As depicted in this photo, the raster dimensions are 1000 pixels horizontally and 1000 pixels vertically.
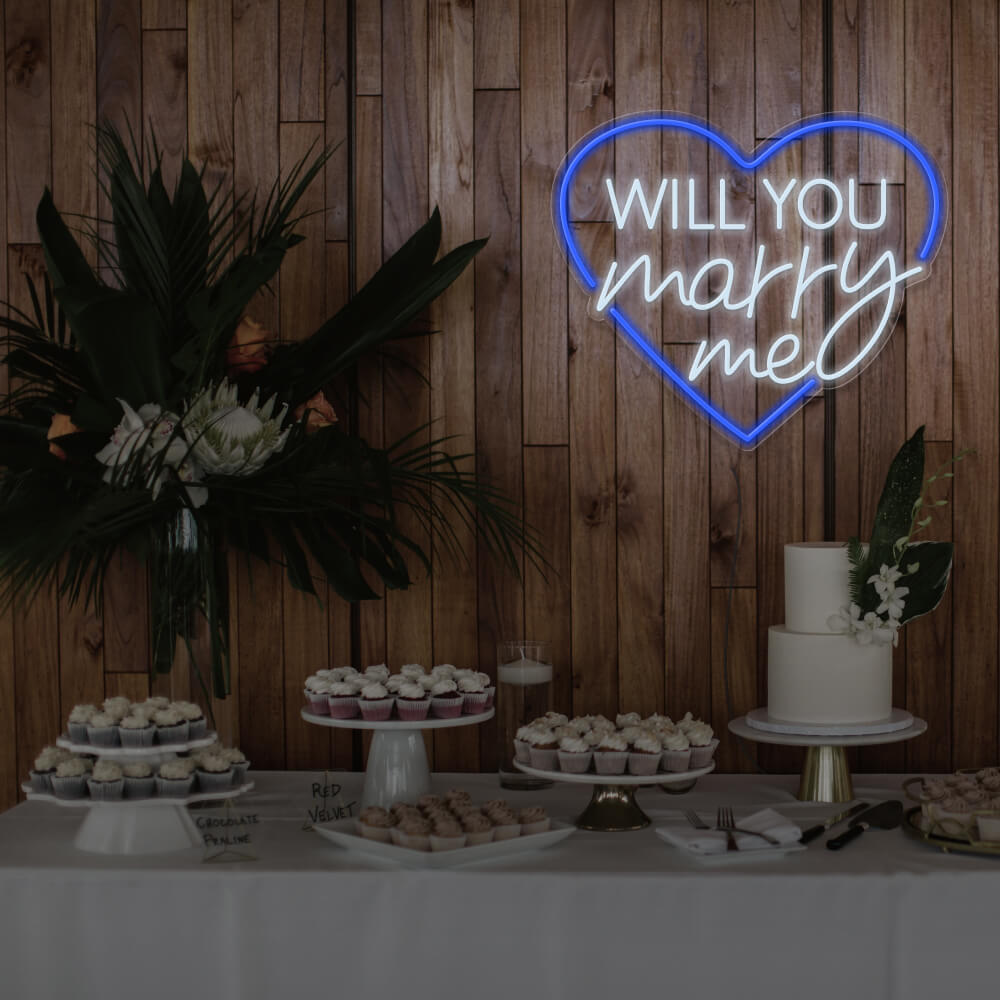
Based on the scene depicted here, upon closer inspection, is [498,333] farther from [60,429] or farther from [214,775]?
[214,775]

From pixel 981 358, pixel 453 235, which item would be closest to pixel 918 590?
pixel 981 358

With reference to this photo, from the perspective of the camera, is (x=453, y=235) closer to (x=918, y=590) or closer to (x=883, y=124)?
(x=883, y=124)

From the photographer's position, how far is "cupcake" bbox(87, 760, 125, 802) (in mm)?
1789

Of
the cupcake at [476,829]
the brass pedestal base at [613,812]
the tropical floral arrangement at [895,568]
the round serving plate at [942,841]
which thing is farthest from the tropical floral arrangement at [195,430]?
the round serving plate at [942,841]

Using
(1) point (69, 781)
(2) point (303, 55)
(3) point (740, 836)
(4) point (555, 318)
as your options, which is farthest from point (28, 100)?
(3) point (740, 836)

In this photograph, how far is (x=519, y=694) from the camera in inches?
89.7

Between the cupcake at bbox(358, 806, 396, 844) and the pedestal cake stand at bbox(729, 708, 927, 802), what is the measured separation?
722 millimetres

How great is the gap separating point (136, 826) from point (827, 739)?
4.07 feet

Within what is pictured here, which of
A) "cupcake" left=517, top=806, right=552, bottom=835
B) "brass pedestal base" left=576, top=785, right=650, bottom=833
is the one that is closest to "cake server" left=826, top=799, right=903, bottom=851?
"brass pedestal base" left=576, top=785, right=650, bottom=833

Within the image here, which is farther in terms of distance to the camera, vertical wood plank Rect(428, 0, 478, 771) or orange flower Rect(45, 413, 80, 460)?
vertical wood plank Rect(428, 0, 478, 771)

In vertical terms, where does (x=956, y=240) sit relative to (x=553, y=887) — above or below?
above

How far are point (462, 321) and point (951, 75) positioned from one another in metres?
1.22

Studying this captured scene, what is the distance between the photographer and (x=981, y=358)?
2479mm

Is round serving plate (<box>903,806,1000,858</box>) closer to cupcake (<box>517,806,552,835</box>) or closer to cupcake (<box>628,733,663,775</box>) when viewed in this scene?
cupcake (<box>628,733,663,775</box>)
